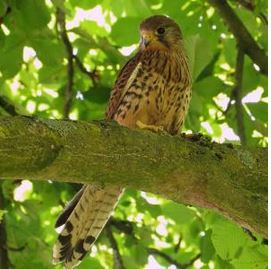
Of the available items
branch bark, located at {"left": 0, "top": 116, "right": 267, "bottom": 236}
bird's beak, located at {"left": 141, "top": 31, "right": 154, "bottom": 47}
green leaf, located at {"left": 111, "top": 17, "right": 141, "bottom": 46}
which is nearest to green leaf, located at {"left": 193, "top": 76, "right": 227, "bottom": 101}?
bird's beak, located at {"left": 141, "top": 31, "right": 154, "bottom": 47}

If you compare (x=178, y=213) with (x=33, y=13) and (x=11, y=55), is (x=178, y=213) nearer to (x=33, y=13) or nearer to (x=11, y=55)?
(x=11, y=55)

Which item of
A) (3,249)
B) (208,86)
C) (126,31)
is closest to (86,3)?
(126,31)

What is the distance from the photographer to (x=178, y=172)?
8.83ft

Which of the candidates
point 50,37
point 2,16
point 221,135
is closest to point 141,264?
point 221,135

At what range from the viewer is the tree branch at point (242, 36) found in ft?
16.0

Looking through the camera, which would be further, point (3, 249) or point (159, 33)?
point (159, 33)

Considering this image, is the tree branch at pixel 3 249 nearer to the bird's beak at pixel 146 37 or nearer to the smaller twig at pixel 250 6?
the bird's beak at pixel 146 37

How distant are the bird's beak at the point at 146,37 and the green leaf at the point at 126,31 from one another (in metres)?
0.05

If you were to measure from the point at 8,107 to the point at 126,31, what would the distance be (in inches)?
40.7

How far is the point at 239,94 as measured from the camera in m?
4.88

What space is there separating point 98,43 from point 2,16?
4.02 ft

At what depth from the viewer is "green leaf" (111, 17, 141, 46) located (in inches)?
185

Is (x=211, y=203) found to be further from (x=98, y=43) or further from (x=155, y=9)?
(x=155, y=9)

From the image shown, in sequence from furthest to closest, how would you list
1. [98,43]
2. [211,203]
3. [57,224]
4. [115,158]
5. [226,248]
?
1. [98,43]
2. [57,224]
3. [226,248]
4. [211,203]
5. [115,158]
